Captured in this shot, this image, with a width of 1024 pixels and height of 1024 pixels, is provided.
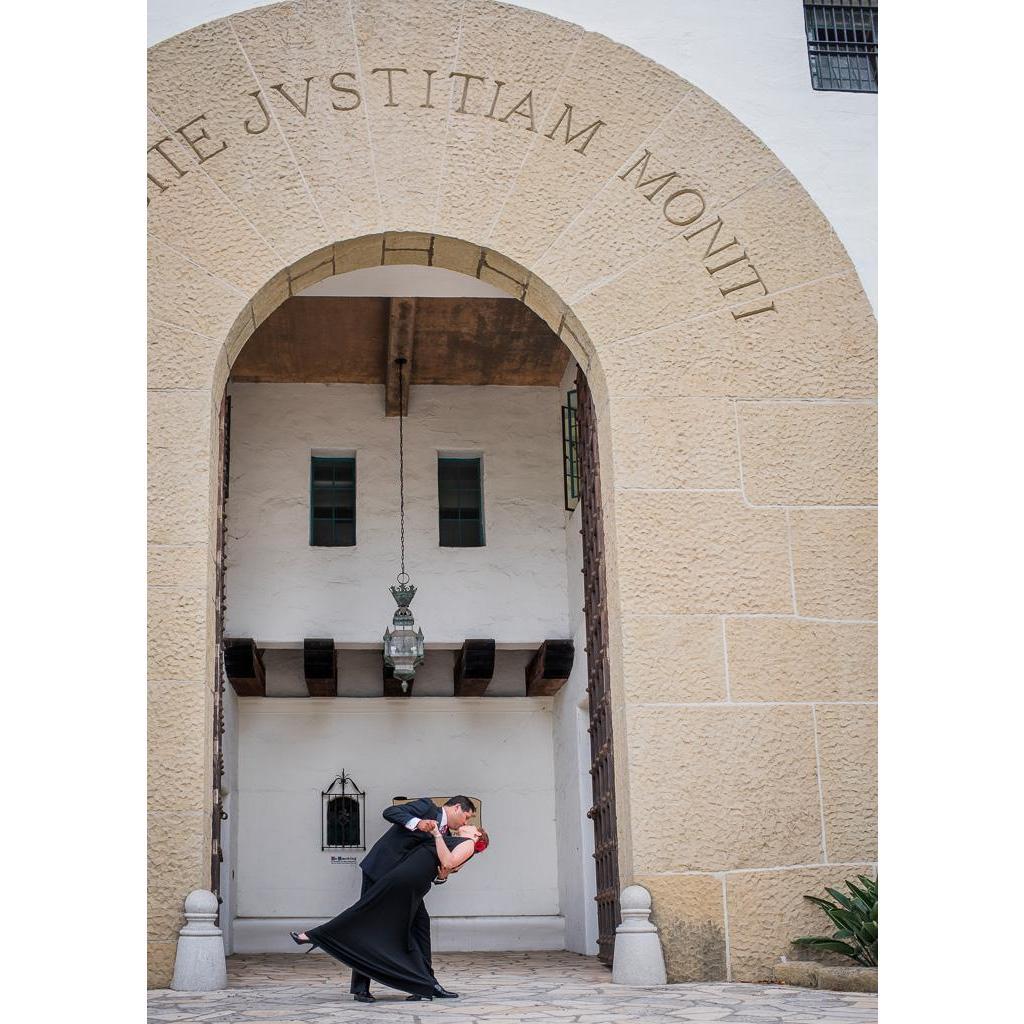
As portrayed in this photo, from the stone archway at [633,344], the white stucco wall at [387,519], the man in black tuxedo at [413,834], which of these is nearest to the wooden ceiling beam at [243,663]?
the white stucco wall at [387,519]

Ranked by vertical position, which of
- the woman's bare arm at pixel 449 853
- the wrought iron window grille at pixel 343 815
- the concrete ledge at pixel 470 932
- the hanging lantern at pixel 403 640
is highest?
the hanging lantern at pixel 403 640

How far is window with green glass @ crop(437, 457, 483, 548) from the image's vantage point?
12.4m

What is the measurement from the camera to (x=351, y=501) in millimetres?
12375

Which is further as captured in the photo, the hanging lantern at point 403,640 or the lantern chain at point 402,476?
the lantern chain at point 402,476

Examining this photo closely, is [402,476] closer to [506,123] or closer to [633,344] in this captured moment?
[506,123]

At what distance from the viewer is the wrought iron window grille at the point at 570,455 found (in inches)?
436

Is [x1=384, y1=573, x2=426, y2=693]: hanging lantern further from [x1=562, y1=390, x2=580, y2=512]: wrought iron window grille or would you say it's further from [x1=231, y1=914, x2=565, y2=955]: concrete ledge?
[x1=231, y1=914, x2=565, y2=955]: concrete ledge

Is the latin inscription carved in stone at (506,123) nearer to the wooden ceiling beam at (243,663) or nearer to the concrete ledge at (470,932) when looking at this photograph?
the wooden ceiling beam at (243,663)

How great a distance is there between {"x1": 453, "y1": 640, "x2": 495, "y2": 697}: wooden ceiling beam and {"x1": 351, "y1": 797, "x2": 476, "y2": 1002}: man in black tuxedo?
206 inches

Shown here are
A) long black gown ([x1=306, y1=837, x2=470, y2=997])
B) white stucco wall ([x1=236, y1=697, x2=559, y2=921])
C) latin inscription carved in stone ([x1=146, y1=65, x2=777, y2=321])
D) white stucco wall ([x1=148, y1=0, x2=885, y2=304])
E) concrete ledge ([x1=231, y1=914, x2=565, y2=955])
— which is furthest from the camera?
white stucco wall ([x1=236, y1=697, x2=559, y2=921])

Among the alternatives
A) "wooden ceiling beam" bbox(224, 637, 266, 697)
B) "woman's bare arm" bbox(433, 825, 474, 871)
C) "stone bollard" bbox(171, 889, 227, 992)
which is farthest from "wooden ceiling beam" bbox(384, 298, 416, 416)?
"stone bollard" bbox(171, 889, 227, 992)

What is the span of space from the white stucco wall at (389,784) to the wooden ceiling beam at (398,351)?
118 inches

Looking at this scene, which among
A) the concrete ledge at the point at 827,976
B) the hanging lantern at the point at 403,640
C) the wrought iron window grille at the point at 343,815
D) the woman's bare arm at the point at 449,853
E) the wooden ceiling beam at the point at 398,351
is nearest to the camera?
the concrete ledge at the point at 827,976

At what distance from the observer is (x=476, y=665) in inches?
468
